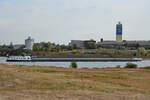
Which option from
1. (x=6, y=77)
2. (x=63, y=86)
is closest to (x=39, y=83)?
(x=63, y=86)

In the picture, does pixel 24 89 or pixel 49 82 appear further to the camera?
pixel 49 82

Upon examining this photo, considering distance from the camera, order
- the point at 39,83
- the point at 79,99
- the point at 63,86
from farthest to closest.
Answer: the point at 39,83
the point at 63,86
the point at 79,99

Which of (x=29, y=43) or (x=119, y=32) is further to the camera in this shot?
(x=29, y=43)

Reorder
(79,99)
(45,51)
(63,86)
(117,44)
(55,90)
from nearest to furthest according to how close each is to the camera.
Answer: (79,99) → (55,90) → (63,86) → (45,51) → (117,44)

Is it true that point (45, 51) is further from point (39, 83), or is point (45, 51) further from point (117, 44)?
point (39, 83)

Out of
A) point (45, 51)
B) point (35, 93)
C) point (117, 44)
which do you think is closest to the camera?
point (35, 93)

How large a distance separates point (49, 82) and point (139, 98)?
5.61m

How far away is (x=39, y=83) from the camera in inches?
629

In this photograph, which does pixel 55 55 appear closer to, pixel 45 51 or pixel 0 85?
pixel 45 51

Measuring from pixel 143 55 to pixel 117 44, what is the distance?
33.8m

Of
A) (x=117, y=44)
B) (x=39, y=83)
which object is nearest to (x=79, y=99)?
(x=39, y=83)

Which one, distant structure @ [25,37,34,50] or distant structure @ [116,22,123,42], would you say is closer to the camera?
distant structure @ [116,22,123,42]

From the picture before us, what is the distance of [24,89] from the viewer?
46.3 ft

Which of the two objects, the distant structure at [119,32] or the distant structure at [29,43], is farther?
the distant structure at [29,43]
